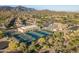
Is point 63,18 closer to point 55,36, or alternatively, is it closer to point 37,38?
point 55,36

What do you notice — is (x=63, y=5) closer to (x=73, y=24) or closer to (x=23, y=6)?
(x=73, y=24)

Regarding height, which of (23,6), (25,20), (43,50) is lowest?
(43,50)

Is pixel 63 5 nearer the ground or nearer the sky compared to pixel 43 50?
nearer the sky

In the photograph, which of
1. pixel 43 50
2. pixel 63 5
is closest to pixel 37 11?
pixel 63 5

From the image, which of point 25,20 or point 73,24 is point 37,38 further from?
point 73,24

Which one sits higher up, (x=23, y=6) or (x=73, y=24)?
(x=23, y=6)

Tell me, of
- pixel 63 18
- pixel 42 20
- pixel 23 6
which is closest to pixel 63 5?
pixel 63 18

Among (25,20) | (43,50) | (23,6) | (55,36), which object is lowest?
(43,50)
